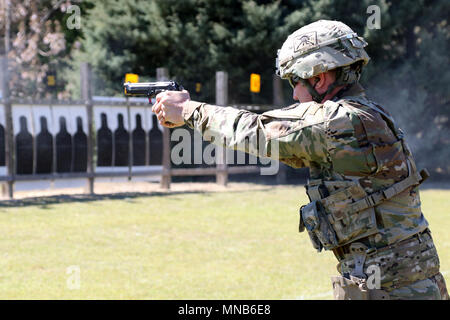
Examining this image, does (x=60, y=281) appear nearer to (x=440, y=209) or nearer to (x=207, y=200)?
(x=207, y=200)

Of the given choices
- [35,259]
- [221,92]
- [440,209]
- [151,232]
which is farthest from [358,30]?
[35,259]

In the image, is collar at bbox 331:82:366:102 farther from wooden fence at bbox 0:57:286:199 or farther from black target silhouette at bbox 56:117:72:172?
black target silhouette at bbox 56:117:72:172

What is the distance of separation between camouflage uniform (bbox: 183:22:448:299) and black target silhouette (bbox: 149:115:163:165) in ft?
35.2

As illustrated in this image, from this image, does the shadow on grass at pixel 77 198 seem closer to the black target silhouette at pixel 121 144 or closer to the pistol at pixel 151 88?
the black target silhouette at pixel 121 144

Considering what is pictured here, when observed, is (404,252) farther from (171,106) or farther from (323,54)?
(171,106)

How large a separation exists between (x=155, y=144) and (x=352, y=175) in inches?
434

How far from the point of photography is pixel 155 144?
13.9 m

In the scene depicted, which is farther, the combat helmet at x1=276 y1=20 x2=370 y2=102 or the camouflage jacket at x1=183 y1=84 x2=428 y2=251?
the combat helmet at x1=276 y1=20 x2=370 y2=102

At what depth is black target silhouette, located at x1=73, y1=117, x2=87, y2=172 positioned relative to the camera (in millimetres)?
12773

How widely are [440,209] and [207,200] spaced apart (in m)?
4.48

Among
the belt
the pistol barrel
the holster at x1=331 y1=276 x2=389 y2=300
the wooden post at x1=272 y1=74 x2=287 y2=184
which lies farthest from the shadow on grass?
the holster at x1=331 y1=276 x2=389 y2=300

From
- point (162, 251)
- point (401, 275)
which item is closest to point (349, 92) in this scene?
point (401, 275)

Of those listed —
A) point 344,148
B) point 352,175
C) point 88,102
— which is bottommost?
point 352,175

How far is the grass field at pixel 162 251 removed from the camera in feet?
20.4
